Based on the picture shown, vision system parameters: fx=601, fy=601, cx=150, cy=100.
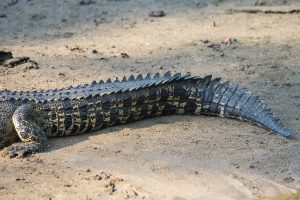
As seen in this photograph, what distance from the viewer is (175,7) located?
10.6 meters

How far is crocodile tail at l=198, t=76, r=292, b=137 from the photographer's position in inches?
228

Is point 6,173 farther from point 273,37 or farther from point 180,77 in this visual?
point 273,37

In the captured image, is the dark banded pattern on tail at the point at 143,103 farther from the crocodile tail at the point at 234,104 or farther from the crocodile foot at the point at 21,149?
the crocodile foot at the point at 21,149

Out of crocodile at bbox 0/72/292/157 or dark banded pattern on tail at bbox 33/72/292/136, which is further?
dark banded pattern on tail at bbox 33/72/292/136

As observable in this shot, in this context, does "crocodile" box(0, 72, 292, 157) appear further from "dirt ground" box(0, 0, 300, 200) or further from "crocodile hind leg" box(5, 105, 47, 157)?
"dirt ground" box(0, 0, 300, 200)

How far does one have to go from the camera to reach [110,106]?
5875mm

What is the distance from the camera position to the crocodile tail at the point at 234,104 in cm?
579

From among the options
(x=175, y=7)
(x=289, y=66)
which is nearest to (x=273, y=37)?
(x=289, y=66)

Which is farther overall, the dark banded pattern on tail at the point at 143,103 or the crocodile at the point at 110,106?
the dark banded pattern on tail at the point at 143,103

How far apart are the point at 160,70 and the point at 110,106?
187 centimetres

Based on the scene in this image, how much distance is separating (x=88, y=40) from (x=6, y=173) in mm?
4181

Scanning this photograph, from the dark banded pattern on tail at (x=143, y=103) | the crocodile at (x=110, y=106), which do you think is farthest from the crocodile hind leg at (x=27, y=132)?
the dark banded pattern on tail at (x=143, y=103)

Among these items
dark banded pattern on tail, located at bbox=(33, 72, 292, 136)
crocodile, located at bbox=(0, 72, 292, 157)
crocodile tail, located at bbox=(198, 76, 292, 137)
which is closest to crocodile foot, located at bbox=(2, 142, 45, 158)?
crocodile, located at bbox=(0, 72, 292, 157)

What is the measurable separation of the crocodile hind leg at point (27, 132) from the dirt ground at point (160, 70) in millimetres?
130
